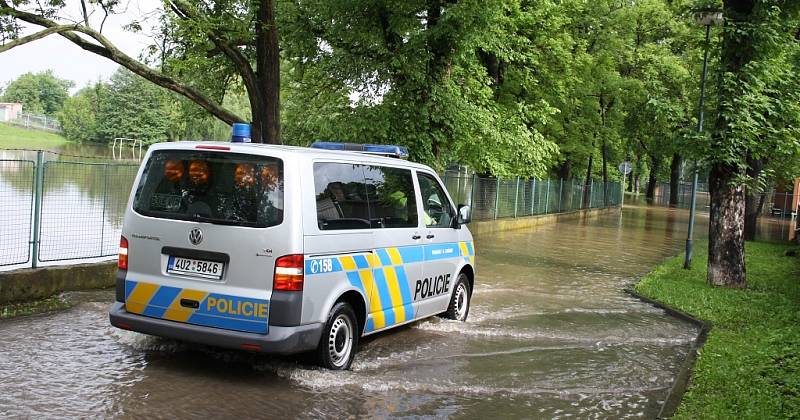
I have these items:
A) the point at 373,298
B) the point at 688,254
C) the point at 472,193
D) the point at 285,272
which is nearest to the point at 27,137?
the point at 472,193

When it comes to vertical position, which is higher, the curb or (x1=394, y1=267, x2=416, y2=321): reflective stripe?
(x1=394, y1=267, x2=416, y2=321): reflective stripe

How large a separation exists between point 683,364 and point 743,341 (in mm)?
1422

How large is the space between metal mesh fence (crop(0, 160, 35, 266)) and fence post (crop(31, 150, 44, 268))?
0.21ft

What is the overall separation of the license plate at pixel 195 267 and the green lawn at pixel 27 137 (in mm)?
46786

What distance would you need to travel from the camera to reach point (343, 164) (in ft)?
23.1

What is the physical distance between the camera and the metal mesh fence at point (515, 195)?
81.6 ft

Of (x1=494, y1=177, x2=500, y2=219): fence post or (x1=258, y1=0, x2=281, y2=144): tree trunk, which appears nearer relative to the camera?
(x1=258, y1=0, x2=281, y2=144): tree trunk

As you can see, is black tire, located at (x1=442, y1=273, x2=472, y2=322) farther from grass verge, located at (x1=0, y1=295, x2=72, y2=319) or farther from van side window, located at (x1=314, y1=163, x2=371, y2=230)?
grass verge, located at (x1=0, y1=295, x2=72, y2=319)

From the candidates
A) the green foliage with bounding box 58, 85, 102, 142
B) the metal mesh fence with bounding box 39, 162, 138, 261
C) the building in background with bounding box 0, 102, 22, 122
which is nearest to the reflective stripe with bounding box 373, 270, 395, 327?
the metal mesh fence with bounding box 39, 162, 138, 261

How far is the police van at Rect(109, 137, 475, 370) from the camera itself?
606 cm

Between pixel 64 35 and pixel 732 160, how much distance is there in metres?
11.1

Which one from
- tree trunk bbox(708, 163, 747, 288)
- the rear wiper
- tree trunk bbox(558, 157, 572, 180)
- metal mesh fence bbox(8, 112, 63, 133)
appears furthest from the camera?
metal mesh fence bbox(8, 112, 63, 133)

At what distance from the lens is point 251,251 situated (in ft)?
20.0

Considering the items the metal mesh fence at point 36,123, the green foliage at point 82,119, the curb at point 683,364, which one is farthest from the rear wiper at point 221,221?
the green foliage at point 82,119
